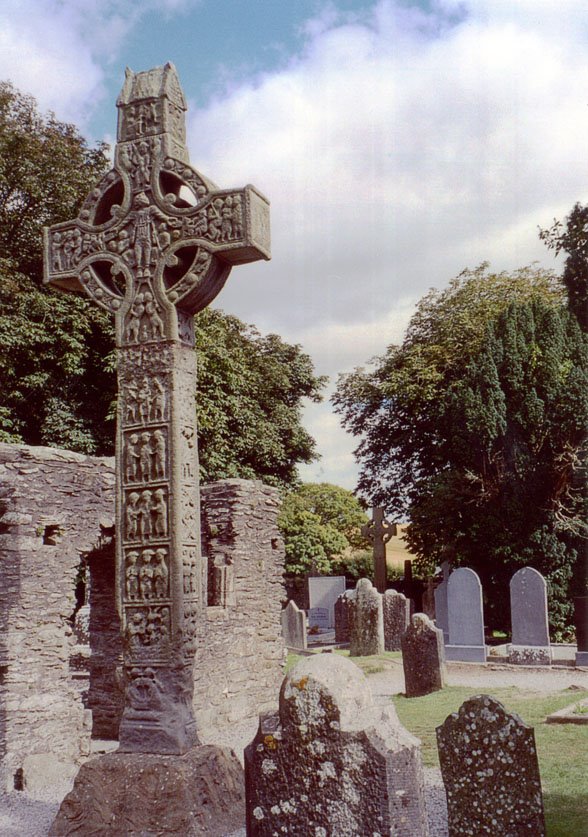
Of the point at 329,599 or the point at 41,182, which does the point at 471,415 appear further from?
the point at 41,182

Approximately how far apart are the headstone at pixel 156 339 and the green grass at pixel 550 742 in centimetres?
310

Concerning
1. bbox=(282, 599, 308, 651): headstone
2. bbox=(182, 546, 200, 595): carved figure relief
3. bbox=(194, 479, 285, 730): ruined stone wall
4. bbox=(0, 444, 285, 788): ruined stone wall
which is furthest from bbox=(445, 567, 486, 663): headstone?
bbox=(182, 546, 200, 595): carved figure relief

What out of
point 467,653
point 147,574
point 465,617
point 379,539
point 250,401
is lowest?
point 467,653

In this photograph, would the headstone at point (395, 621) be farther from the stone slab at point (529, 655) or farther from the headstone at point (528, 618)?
Result: the stone slab at point (529, 655)

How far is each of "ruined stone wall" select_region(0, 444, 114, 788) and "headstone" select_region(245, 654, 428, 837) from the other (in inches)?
233

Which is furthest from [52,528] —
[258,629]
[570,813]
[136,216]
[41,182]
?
[41,182]

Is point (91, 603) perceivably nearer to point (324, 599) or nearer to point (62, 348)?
point (62, 348)

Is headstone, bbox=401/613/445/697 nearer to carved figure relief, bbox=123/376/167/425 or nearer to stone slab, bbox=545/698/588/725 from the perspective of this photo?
stone slab, bbox=545/698/588/725

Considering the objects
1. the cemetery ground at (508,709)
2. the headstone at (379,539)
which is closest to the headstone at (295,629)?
the cemetery ground at (508,709)

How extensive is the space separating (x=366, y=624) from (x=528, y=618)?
13.4 ft

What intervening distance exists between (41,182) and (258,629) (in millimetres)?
14268

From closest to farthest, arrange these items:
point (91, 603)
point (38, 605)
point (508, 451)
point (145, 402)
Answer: point (145, 402) < point (38, 605) < point (91, 603) < point (508, 451)

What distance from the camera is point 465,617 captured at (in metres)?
17.8

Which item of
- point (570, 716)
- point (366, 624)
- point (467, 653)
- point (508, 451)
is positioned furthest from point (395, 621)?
point (570, 716)
